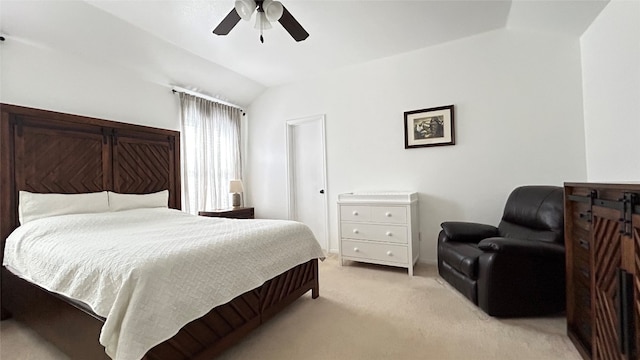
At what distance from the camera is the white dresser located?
9.80ft

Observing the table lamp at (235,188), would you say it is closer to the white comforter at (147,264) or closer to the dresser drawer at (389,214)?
the white comforter at (147,264)

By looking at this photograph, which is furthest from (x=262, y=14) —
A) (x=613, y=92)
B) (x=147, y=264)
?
(x=613, y=92)

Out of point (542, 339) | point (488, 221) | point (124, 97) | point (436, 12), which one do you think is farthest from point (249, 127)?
point (542, 339)

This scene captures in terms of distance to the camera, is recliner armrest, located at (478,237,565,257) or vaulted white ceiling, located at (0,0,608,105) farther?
vaulted white ceiling, located at (0,0,608,105)

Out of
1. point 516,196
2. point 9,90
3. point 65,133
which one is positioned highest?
point 9,90

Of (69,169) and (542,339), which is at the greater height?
(69,169)

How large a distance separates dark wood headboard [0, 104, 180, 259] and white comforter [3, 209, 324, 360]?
52 cm

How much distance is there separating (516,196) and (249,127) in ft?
13.5

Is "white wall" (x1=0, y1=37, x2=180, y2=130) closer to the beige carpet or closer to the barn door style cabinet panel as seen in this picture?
the beige carpet

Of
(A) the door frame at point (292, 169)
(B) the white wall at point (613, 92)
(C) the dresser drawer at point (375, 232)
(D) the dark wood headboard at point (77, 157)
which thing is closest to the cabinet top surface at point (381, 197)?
(C) the dresser drawer at point (375, 232)

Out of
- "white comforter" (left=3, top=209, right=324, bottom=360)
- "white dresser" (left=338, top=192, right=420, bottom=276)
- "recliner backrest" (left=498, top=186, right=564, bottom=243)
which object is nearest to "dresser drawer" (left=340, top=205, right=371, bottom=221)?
"white dresser" (left=338, top=192, right=420, bottom=276)

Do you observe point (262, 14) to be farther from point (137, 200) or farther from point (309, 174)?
point (309, 174)

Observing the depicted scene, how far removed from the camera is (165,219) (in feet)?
8.94

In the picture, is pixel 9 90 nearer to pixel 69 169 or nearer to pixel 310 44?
pixel 69 169
